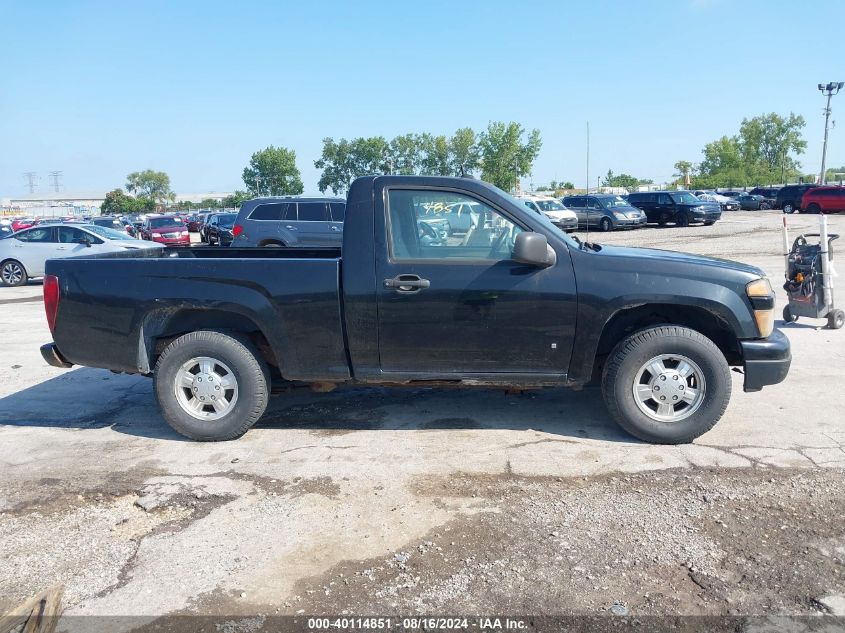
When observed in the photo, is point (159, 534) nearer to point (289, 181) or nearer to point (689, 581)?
point (689, 581)

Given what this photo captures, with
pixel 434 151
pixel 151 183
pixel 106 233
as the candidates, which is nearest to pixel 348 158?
pixel 434 151

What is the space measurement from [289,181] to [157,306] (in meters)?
126

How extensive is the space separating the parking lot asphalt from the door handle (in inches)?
45.9

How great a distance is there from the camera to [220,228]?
30219 mm

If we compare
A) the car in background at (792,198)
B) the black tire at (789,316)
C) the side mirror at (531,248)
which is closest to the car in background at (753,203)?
the car in background at (792,198)

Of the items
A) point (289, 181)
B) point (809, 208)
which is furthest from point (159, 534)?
point (289, 181)

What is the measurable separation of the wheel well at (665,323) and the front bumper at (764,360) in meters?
0.15

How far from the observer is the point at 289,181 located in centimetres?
12650

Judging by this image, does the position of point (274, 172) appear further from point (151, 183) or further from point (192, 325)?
point (192, 325)

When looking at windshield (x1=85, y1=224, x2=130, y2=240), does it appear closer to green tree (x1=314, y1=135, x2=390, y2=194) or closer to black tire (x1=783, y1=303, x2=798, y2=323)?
black tire (x1=783, y1=303, x2=798, y2=323)

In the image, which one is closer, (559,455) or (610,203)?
(559,455)

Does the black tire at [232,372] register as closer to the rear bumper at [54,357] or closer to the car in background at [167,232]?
the rear bumper at [54,357]

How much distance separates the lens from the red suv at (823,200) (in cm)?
3919

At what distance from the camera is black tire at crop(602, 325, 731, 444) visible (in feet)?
16.0
